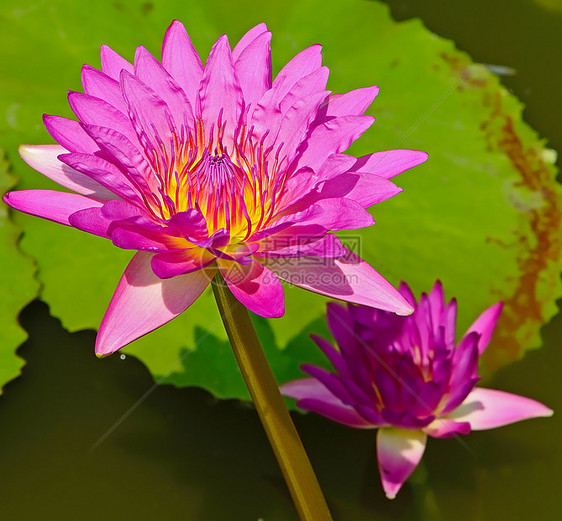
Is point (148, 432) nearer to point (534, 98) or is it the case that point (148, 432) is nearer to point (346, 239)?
point (346, 239)

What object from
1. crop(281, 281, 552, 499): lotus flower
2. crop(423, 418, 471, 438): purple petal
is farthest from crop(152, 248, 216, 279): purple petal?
crop(423, 418, 471, 438): purple petal

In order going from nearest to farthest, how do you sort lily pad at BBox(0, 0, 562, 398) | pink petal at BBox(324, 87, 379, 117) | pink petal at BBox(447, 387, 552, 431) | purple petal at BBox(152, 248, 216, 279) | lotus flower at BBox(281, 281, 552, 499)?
purple petal at BBox(152, 248, 216, 279)
pink petal at BBox(324, 87, 379, 117)
lotus flower at BBox(281, 281, 552, 499)
pink petal at BBox(447, 387, 552, 431)
lily pad at BBox(0, 0, 562, 398)

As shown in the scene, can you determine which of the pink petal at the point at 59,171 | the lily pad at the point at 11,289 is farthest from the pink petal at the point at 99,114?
the lily pad at the point at 11,289

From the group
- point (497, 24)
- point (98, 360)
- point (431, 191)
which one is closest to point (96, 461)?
point (98, 360)

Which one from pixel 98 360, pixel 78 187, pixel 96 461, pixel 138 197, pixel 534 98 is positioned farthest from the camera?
pixel 534 98

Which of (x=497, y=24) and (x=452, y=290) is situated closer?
(x=452, y=290)

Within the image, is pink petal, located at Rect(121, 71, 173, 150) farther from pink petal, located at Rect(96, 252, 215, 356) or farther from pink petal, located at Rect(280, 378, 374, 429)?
pink petal, located at Rect(280, 378, 374, 429)
